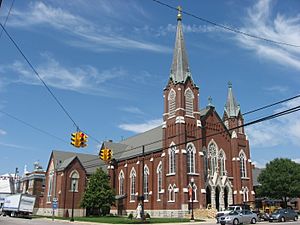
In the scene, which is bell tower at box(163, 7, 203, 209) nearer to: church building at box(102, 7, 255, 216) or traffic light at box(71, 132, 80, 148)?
church building at box(102, 7, 255, 216)

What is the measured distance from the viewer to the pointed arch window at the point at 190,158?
51906 millimetres

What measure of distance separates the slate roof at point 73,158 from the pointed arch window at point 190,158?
88.3 feet

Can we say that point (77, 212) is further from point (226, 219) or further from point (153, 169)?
point (226, 219)

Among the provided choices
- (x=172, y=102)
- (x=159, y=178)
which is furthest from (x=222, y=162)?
(x=172, y=102)

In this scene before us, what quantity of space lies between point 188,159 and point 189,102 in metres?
8.93

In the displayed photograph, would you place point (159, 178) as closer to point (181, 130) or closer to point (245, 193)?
point (181, 130)

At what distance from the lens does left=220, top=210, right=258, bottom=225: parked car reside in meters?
34.6

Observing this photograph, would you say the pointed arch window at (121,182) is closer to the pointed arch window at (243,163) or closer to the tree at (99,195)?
the tree at (99,195)

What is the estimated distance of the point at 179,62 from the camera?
5812cm

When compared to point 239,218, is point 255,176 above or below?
above

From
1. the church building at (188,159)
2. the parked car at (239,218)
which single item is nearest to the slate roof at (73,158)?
the church building at (188,159)

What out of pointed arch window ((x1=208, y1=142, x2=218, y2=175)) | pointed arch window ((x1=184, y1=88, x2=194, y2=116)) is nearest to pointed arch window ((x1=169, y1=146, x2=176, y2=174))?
pointed arch window ((x1=184, y1=88, x2=194, y2=116))

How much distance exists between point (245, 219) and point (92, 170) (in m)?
45.1

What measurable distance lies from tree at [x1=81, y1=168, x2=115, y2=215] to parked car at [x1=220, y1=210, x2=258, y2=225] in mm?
28106
